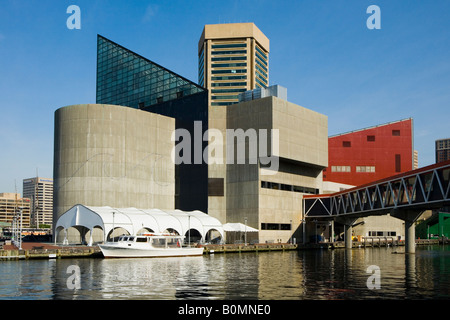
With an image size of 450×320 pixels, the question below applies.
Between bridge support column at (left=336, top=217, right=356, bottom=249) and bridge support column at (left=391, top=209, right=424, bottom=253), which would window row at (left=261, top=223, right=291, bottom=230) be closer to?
bridge support column at (left=336, top=217, right=356, bottom=249)

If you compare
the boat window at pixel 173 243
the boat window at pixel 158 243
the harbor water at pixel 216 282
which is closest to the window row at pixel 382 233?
the boat window at pixel 173 243

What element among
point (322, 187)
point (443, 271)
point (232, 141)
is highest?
point (232, 141)

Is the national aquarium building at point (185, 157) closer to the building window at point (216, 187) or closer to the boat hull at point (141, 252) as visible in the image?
the building window at point (216, 187)

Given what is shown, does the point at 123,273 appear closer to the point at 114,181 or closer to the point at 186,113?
the point at 114,181

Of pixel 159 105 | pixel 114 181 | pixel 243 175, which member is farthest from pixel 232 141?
pixel 114 181

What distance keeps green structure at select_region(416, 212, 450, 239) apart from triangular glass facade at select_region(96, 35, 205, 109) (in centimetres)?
9368

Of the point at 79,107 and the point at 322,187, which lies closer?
the point at 79,107

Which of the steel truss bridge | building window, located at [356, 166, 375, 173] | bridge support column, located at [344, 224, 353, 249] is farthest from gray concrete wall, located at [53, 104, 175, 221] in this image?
building window, located at [356, 166, 375, 173]

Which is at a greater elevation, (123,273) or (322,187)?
(322,187)

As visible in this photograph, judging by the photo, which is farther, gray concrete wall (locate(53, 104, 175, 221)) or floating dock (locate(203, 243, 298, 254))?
gray concrete wall (locate(53, 104, 175, 221))

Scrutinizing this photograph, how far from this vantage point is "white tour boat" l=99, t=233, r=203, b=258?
70.9 metres

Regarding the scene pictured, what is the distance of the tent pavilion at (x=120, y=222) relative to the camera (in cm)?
7938
